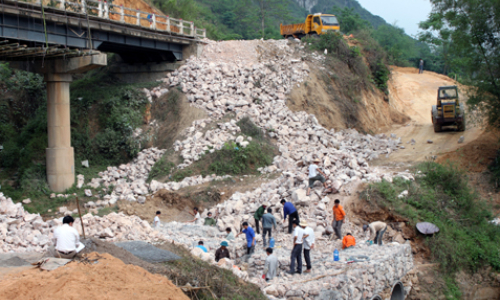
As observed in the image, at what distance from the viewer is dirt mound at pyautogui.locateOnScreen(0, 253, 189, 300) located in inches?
268

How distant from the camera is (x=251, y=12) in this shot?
6041cm

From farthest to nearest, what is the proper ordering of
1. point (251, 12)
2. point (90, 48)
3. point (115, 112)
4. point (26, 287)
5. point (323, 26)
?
point (251, 12), point (323, 26), point (115, 112), point (90, 48), point (26, 287)

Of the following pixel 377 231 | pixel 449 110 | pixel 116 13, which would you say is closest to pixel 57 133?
pixel 116 13

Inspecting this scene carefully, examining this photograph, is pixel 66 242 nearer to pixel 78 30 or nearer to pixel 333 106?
pixel 78 30

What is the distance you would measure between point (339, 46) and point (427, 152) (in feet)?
33.1

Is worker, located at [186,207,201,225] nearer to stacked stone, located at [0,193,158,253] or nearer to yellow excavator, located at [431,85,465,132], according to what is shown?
stacked stone, located at [0,193,158,253]

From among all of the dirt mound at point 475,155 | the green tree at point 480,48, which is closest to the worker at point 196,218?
the dirt mound at point 475,155

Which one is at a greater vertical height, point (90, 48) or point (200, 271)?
point (90, 48)

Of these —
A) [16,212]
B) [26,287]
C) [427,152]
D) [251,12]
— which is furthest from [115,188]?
[251,12]

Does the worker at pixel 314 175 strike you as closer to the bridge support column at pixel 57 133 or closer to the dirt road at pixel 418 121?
the dirt road at pixel 418 121

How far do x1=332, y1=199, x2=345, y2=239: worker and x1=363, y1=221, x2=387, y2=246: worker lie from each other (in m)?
0.86

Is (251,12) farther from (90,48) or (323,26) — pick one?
(90,48)

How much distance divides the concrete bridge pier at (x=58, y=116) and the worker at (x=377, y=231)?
518 inches

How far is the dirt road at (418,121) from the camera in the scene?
21.6m
